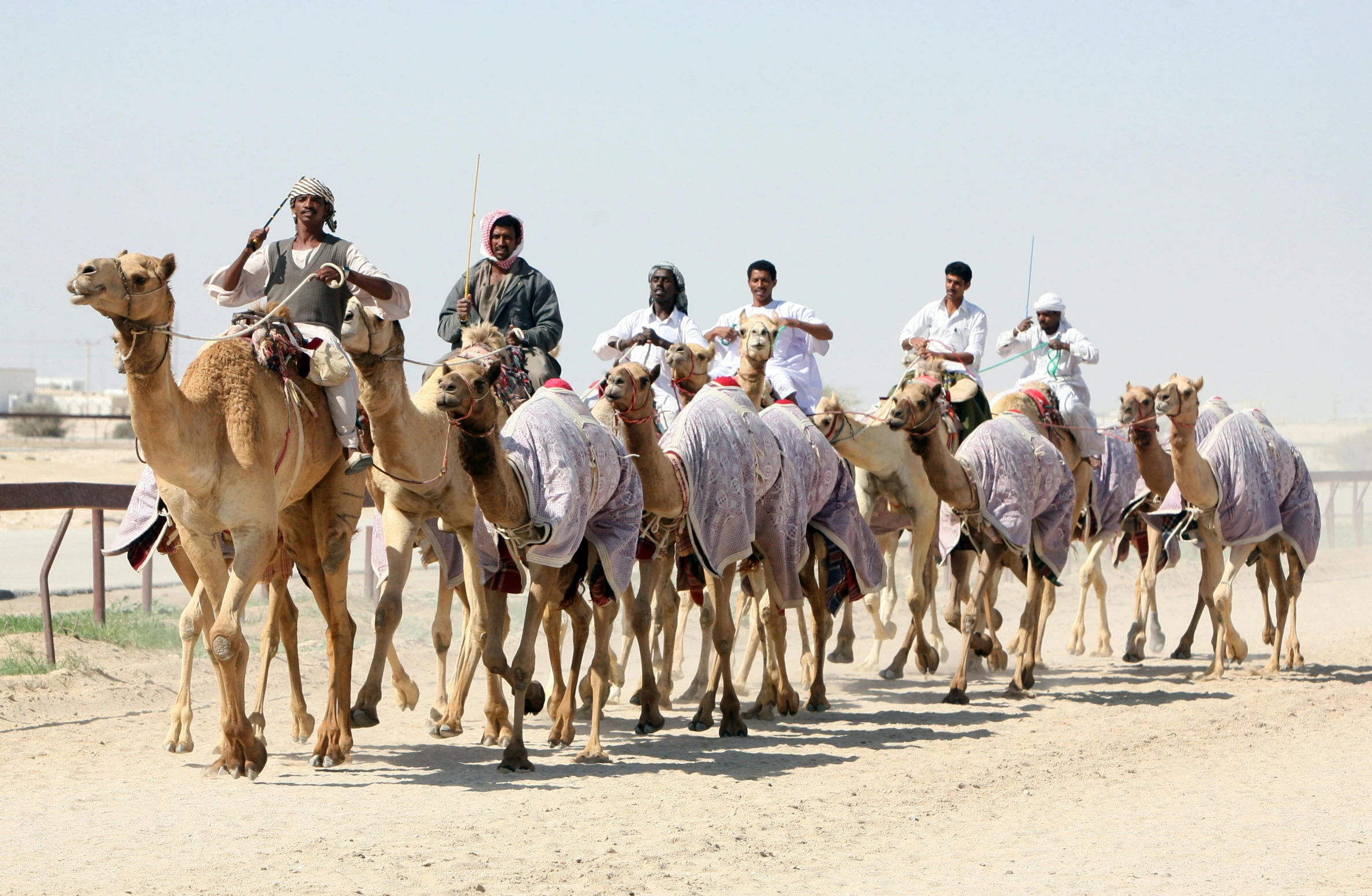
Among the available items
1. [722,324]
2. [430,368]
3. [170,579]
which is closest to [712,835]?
[430,368]

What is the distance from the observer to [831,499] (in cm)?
1142

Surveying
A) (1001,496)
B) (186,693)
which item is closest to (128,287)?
(186,693)

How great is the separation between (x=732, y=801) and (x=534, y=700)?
8.95 feet

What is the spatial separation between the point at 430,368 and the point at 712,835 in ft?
14.4

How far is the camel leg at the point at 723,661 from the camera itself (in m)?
10.1

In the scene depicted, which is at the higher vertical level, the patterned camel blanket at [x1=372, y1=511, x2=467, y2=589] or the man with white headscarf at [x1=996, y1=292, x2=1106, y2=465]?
the man with white headscarf at [x1=996, y1=292, x2=1106, y2=465]

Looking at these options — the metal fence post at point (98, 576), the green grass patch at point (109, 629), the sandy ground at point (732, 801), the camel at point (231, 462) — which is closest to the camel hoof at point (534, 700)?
the sandy ground at point (732, 801)

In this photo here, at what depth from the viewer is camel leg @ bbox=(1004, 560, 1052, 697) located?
12.1 metres

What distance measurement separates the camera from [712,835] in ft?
23.2

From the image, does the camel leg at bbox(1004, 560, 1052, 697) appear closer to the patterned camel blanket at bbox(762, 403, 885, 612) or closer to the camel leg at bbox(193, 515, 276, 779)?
the patterned camel blanket at bbox(762, 403, 885, 612)

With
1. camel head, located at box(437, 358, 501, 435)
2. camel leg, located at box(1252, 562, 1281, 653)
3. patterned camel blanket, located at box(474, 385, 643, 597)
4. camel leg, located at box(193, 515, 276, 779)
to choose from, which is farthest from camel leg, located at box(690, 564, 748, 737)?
camel leg, located at box(1252, 562, 1281, 653)

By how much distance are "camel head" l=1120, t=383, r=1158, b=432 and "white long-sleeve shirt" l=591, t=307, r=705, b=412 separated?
11.1 ft

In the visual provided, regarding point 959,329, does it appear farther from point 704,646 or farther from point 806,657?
point 704,646

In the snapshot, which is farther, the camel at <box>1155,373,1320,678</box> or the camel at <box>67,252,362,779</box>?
the camel at <box>1155,373,1320,678</box>
